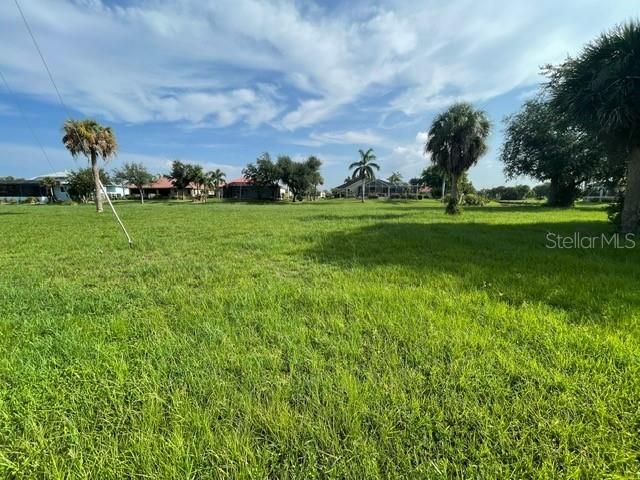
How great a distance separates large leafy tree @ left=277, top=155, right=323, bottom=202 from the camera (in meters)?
49.3

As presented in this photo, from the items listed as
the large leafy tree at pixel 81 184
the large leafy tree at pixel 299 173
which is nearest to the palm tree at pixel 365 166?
the large leafy tree at pixel 299 173

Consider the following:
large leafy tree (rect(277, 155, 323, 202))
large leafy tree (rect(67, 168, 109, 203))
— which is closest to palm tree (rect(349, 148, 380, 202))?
large leafy tree (rect(277, 155, 323, 202))

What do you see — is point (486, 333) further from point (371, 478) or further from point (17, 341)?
point (17, 341)

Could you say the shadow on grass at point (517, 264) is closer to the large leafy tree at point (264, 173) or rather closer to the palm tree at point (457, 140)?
the palm tree at point (457, 140)

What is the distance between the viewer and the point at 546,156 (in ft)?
91.6

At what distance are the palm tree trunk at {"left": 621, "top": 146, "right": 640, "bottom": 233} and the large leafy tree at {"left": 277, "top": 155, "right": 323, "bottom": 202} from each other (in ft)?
143

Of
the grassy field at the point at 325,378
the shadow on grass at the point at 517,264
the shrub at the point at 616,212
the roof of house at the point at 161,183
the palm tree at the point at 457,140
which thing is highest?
the roof of house at the point at 161,183

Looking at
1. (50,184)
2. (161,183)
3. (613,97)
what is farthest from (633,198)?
(161,183)

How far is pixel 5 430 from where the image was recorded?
1713 millimetres

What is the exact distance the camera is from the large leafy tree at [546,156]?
26.7 meters

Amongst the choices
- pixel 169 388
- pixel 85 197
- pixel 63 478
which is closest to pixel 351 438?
pixel 169 388

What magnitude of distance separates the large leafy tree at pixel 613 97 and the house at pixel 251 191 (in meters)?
46.6

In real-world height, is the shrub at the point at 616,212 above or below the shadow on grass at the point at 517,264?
above

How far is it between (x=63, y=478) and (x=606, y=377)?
3.24 metres
